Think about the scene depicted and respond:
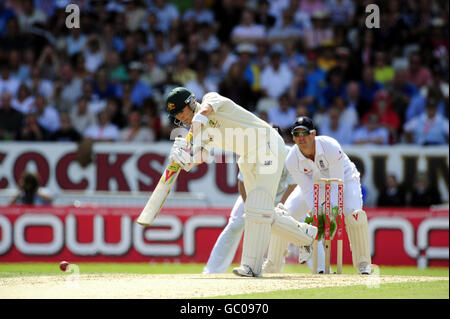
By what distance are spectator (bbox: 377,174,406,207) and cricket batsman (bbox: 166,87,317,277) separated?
5719 mm

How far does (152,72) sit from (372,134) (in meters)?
4.41

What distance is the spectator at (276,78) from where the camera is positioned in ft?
53.1

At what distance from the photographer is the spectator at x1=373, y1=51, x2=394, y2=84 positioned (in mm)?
16109

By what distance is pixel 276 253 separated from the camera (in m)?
9.77

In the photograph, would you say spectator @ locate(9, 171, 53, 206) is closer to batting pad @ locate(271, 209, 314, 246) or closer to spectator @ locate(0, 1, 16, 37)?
spectator @ locate(0, 1, 16, 37)

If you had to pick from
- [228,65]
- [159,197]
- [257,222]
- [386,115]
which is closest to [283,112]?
[386,115]

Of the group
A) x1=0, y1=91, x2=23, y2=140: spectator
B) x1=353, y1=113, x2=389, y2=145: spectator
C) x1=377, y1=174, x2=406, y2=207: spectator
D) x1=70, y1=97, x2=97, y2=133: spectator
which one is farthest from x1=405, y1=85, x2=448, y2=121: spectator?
x1=0, y1=91, x2=23, y2=140: spectator

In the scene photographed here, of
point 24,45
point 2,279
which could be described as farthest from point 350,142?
point 2,279

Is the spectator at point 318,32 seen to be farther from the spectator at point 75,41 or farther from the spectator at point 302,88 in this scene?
the spectator at point 75,41

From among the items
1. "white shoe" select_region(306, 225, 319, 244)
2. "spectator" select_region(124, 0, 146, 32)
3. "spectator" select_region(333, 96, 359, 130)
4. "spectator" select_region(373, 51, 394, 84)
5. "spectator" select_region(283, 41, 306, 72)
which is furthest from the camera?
"spectator" select_region(124, 0, 146, 32)

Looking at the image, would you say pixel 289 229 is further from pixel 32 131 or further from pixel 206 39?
pixel 206 39

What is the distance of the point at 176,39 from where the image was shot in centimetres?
1716

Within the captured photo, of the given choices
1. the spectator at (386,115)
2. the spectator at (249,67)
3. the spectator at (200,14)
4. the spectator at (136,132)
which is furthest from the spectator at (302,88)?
the spectator at (136,132)

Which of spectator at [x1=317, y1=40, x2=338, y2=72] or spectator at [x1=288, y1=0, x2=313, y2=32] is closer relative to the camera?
spectator at [x1=317, y1=40, x2=338, y2=72]
